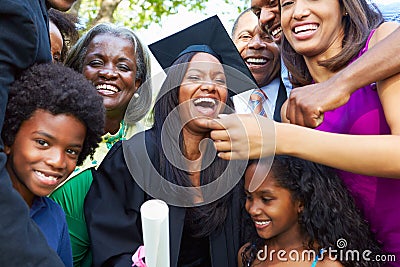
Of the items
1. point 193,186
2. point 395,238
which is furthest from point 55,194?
point 395,238

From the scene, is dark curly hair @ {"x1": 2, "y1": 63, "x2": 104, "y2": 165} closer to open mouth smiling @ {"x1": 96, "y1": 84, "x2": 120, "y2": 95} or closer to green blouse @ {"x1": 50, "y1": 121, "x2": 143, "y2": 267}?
green blouse @ {"x1": 50, "y1": 121, "x2": 143, "y2": 267}

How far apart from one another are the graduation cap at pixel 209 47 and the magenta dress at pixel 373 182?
76cm

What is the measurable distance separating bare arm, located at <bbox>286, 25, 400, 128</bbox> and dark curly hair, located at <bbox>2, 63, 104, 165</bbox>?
2.99ft

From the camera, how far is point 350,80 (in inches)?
91.3

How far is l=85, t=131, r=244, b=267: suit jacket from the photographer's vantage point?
9.02 feet

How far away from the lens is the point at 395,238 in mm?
2531

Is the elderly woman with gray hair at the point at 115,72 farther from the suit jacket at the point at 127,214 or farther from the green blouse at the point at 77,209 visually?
the suit jacket at the point at 127,214

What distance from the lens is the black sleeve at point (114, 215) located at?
273cm

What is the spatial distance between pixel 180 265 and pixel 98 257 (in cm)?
45

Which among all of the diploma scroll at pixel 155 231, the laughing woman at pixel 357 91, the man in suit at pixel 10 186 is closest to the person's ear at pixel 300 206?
the laughing woman at pixel 357 91

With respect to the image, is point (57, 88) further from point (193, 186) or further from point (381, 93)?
point (381, 93)

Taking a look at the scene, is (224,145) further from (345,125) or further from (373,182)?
(373,182)

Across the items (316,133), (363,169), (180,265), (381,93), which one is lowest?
(180,265)

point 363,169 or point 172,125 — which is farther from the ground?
point 172,125
